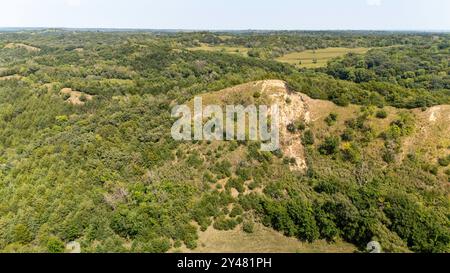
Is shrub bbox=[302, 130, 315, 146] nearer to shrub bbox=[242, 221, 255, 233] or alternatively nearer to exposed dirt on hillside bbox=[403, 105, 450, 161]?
exposed dirt on hillside bbox=[403, 105, 450, 161]

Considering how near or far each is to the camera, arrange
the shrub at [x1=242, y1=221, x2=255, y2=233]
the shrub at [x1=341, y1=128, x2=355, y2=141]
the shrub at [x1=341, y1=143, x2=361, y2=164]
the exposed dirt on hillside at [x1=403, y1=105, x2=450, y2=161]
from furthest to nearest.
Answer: the shrub at [x1=341, y1=128, x2=355, y2=141], the shrub at [x1=341, y1=143, x2=361, y2=164], the exposed dirt on hillside at [x1=403, y1=105, x2=450, y2=161], the shrub at [x1=242, y1=221, x2=255, y2=233]

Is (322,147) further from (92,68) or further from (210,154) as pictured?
(92,68)

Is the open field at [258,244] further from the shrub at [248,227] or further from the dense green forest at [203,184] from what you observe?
the dense green forest at [203,184]

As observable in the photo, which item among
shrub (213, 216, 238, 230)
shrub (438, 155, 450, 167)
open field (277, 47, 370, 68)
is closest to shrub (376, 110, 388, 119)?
shrub (438, 155, 450, 167)

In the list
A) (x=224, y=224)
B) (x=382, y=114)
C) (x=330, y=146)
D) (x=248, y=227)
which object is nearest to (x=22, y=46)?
(x=330, y=146)

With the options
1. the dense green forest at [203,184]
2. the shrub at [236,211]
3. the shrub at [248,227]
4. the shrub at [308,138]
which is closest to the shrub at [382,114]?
the dense green forest at [203,184]

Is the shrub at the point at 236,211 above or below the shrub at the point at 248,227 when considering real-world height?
above

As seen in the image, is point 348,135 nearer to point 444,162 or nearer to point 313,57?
point 444,162
